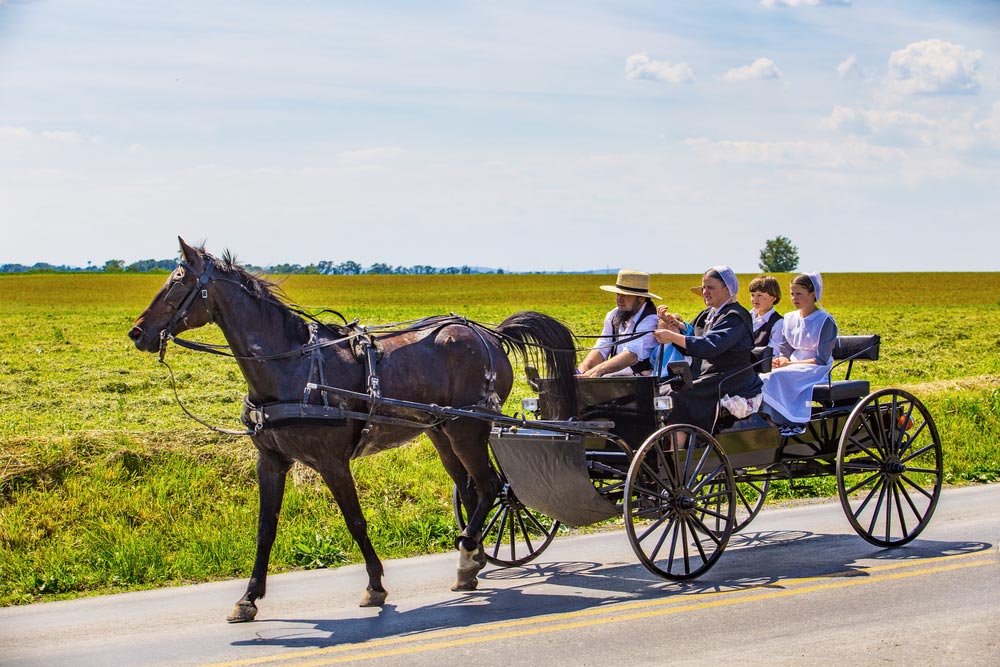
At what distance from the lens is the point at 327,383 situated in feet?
25.4

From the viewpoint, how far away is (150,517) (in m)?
9.95

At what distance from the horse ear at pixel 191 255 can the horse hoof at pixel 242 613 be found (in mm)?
2339

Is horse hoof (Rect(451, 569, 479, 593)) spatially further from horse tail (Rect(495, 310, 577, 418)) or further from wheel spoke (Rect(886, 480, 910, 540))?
wheel spoke (Rect(886, 480, 910, 540))

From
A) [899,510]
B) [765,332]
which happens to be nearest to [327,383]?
[765,332]

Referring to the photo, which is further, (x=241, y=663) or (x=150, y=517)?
(x=150, y=517)

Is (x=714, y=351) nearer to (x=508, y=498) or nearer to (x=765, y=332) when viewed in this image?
(x=765, y=332)

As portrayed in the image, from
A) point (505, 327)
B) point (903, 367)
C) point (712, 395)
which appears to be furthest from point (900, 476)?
point (903, 367)

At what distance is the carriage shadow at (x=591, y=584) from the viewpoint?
685 centimetres

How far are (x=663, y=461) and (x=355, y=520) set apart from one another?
227cm

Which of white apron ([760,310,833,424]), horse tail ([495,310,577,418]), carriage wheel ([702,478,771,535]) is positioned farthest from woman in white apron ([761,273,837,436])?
horse tail ([495,310,577,418])

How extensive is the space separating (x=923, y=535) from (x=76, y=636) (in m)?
6.65

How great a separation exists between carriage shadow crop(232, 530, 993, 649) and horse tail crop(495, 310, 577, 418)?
1349 mm

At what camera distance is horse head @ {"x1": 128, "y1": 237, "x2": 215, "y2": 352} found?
7309 mm

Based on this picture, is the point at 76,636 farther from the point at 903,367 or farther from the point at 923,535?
the point at 903,367
